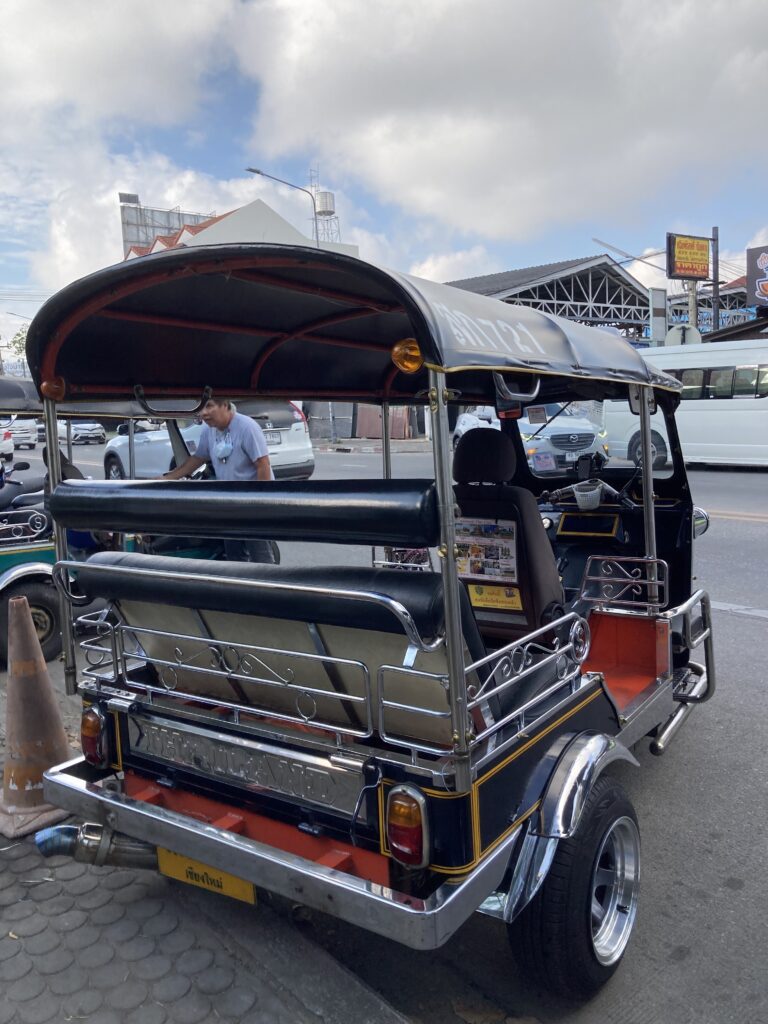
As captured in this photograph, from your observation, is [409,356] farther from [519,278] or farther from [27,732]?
[519,278]

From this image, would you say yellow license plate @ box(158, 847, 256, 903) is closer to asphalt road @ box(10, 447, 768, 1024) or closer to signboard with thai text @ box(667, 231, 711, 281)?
asphalt road @ box(10, 447, 768, 1024)

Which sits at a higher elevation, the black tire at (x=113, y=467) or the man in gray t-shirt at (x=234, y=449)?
the man in gray t-shirt at (x=234, y=449)

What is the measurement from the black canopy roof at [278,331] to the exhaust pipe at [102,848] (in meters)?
1.69

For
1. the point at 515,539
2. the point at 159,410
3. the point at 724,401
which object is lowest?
the point at 515,539

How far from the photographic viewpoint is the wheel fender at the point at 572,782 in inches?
93.6

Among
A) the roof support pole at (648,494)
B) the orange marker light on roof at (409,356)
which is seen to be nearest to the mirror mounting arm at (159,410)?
the orange marker light on roof at (409,356)

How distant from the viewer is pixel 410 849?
2184mm

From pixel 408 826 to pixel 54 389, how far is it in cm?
213

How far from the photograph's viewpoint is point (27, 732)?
369cm

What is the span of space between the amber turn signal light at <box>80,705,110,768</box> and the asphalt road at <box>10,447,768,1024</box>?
97 cm

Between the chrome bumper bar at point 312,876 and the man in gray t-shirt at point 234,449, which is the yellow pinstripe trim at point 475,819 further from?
the man in gray t-shirt at point 234,449

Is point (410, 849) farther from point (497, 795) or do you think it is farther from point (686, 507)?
point (686, 507)

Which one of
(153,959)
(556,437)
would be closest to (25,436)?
(556,437)

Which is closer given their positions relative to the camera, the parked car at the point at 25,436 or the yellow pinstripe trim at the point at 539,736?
the yellow pinstripe trim at the point at 539,736
